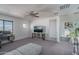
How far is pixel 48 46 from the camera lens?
2307 mm

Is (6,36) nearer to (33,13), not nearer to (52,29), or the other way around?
(33,13)

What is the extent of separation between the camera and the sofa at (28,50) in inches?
79.0

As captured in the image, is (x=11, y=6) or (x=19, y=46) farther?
(x=19, y=46)

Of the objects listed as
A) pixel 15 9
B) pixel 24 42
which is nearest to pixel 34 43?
pixel 24 42

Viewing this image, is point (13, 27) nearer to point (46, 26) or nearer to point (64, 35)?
point (46, 26)

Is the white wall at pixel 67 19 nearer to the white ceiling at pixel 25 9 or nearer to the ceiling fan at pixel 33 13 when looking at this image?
the white ceiling at pixel 25 9

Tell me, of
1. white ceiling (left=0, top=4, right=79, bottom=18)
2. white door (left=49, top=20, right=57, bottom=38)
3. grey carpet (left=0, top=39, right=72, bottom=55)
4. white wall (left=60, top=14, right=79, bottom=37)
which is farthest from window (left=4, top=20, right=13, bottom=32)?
white wall (left=60, top=14, right=79, bottom=37)

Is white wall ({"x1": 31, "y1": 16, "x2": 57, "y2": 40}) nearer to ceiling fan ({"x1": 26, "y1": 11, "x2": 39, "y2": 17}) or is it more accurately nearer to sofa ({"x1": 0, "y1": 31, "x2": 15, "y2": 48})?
ceiling fan ({"x1": 26, "y1": 11, "x2": 39, "y2": 17})

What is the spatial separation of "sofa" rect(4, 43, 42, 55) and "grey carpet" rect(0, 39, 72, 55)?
87 millimetres

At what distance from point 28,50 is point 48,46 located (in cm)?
58

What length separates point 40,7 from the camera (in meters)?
2.06

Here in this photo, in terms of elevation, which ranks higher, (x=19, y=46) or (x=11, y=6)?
(x=11, y=6)
